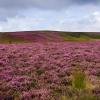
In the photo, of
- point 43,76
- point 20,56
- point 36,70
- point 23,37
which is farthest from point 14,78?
point 23,37

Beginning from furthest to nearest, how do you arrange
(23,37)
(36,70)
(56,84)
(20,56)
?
1. (23,37)
2. (20,56)
3. (36,70)
4. (56,84)

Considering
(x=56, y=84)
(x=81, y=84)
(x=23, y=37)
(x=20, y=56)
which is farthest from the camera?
(x=23, y=37)

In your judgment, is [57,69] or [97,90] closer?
[97,90]

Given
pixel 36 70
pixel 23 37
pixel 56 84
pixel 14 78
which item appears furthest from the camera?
pixel 23 37

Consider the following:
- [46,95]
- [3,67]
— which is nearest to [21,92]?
[46,95]

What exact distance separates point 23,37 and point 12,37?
9.80 feet

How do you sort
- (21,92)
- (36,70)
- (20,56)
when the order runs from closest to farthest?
(21,92) < (36,70) < (20,56)

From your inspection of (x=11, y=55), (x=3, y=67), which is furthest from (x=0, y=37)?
(x=3, y=67)

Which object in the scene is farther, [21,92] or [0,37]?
[0,37]

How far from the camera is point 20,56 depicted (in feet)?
100

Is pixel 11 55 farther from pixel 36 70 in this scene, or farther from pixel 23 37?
pixel 23 37

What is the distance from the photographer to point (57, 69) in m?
22.9

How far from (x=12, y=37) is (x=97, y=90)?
6719 cm

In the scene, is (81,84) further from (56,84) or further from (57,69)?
(57,69)
